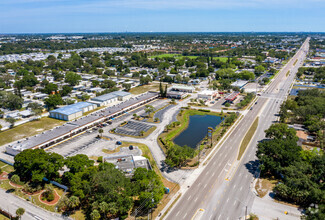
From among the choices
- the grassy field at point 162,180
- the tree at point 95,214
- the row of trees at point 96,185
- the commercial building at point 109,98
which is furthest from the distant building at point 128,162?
the commercial building at point 109,98

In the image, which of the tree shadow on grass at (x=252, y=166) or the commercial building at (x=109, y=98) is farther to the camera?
the commercial building at (x=109, y=98)

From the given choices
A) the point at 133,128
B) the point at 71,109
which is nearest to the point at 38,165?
the point at 133,128

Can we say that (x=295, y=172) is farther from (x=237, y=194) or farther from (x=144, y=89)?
(x=144, y=89)

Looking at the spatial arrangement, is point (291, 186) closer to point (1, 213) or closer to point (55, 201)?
point (55, 201)

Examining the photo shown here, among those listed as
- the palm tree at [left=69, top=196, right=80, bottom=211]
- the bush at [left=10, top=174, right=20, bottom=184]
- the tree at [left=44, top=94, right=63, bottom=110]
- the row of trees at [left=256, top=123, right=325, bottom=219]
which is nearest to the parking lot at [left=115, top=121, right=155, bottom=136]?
the bush at [left=10, top=174, right=20, bottom=184]

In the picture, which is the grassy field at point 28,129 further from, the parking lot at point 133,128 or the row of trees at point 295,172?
the row of trees at point 295,172
